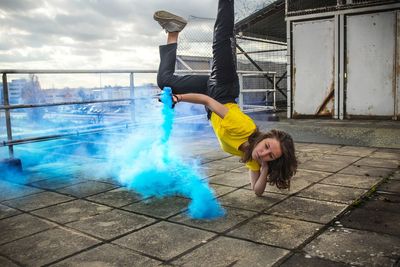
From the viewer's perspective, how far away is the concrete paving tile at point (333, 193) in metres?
3.50

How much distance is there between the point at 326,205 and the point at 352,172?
→ 4.37 feet

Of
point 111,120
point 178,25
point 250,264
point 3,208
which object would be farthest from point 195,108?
point 250,264

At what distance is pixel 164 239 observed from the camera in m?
2.69

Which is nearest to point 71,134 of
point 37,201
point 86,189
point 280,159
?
point 86,189

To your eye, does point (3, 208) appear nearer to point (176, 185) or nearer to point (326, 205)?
point (176, 185)

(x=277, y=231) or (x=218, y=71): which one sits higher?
(x=218, y=71)

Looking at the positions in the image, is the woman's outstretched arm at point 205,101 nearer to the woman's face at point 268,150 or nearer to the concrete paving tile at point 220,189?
the woman's face at point 268,150

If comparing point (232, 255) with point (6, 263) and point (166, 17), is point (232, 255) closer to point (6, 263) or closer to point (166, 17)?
point (6, 263)

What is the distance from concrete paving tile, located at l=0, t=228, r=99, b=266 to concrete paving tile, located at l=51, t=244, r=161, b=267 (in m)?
0.10

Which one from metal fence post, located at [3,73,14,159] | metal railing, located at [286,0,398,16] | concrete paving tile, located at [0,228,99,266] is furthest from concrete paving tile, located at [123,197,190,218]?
metal railing, located at [286,0,398,16]

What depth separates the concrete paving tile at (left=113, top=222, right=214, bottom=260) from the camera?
98.4 inches

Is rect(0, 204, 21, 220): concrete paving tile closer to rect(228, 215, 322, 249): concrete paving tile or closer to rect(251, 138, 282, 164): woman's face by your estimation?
rect(228, 215, 322, 249): concrete paving tile

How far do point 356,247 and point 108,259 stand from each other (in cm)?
165

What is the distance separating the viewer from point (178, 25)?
4.10 m
